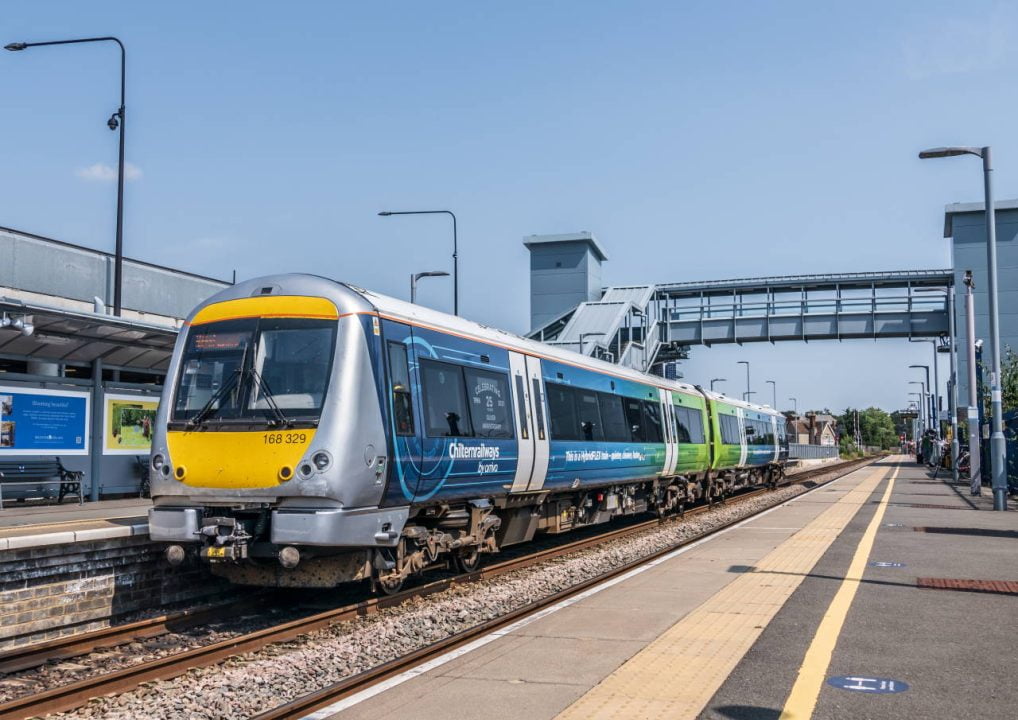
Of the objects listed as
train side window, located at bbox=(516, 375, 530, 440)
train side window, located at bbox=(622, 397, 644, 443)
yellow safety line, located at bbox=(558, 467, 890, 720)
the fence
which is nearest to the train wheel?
train side window, located at bbox=(516, 375, 530, 440)

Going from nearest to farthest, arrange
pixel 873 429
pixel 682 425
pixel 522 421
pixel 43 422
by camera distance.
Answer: pixel 522 421 → pixel 43 422 → pixel 682 425 → pixel 873 429

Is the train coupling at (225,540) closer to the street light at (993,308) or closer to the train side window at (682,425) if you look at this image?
the train side window at (682,425)

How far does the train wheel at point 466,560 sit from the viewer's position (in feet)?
40.1

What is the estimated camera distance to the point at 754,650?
25.8 ft

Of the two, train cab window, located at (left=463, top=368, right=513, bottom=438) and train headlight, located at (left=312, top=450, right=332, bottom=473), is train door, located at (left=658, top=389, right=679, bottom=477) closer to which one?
train cab window, located at (left=463, top=368, right=513, bottom=438)

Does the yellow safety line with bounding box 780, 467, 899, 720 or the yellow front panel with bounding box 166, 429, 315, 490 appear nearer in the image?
the yellow safety line with bounding box 780, 467, 899, 720

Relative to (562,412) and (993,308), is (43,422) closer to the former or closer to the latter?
(562,412)

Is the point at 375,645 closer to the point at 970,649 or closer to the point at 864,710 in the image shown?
the point at 864,710

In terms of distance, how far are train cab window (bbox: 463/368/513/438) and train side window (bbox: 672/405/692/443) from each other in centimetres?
978

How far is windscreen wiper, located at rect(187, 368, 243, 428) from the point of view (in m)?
9.93

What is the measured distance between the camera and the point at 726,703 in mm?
6367

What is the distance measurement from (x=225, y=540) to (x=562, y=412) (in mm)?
6615

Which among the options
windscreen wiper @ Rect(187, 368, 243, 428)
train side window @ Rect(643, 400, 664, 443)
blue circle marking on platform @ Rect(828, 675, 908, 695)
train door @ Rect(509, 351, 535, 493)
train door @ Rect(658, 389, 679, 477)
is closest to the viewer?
blue circle marking on platform @ Rect(828, 675, 908, 695)

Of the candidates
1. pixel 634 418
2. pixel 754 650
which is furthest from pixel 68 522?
pixel 634 418
